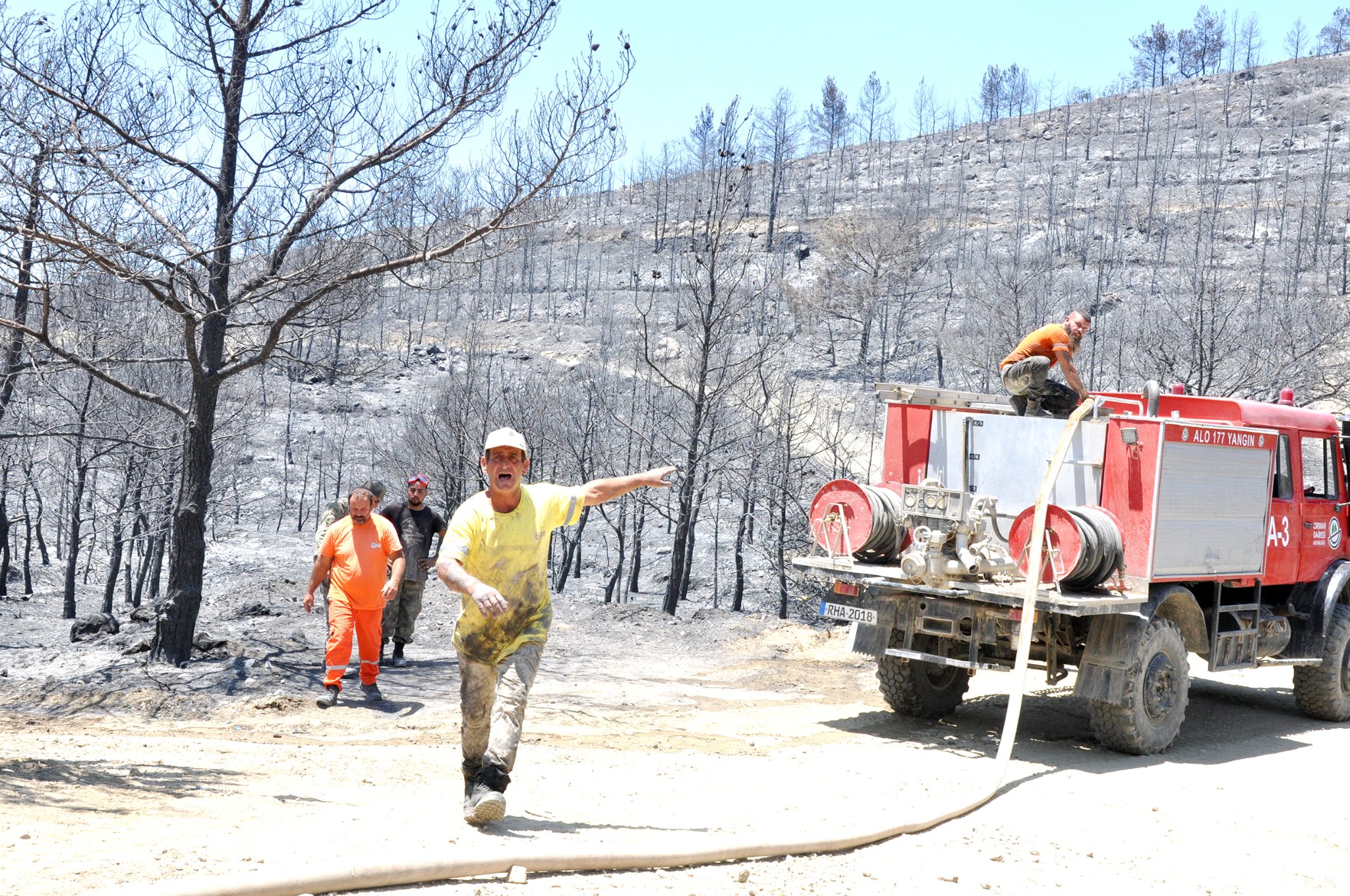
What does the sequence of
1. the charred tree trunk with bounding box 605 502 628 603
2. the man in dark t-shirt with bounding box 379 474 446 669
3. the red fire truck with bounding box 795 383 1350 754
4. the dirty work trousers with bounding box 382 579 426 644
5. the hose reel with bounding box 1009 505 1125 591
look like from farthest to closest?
the charred tree trunk with bounding box 605 502 628 603, the dirty work trousers with bounding box 382 579 426 644, the man in dark t-shirt with bounding box 379 474 446 669, the red fire truck with bounding box 795 383 1350 754, the hose reel with bounding box 1009 505 1125 591

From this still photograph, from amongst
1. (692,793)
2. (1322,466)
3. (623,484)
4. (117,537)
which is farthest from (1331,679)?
(117,537)

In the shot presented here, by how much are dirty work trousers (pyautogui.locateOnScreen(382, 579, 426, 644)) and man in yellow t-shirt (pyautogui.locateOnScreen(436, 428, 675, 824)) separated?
21.4 ft

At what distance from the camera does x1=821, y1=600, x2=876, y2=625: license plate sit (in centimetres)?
875

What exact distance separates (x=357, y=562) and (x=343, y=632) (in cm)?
59

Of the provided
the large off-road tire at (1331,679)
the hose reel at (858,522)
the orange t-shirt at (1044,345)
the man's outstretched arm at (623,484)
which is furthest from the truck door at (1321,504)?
the man's outstretched arm at (623,484)

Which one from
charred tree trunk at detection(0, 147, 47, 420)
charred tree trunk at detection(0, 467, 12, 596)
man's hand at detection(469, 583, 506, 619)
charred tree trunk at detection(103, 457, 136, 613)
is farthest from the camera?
charred tree trunk at detection(103, 457, 136, 613)

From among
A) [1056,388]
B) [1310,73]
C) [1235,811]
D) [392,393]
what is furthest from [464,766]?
[1310,73]

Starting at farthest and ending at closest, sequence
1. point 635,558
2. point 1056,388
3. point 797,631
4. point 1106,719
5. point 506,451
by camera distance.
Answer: point 635,558
point 797,631
point 1056,388
point 1106,719
point 506,451

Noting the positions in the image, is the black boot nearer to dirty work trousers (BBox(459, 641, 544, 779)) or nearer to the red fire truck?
dirty work trousers (BBox(459, 641, 544, 779))

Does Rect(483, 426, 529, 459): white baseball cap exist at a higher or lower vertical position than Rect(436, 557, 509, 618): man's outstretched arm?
higher

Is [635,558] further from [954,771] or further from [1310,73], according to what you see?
[1310,73]

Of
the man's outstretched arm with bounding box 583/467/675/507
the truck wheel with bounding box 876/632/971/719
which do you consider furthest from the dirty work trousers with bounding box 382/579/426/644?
the man's outstretched arm with bounding box 583/467/675/507

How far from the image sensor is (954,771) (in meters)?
7.86

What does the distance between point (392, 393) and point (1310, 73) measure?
10479 centimetres
